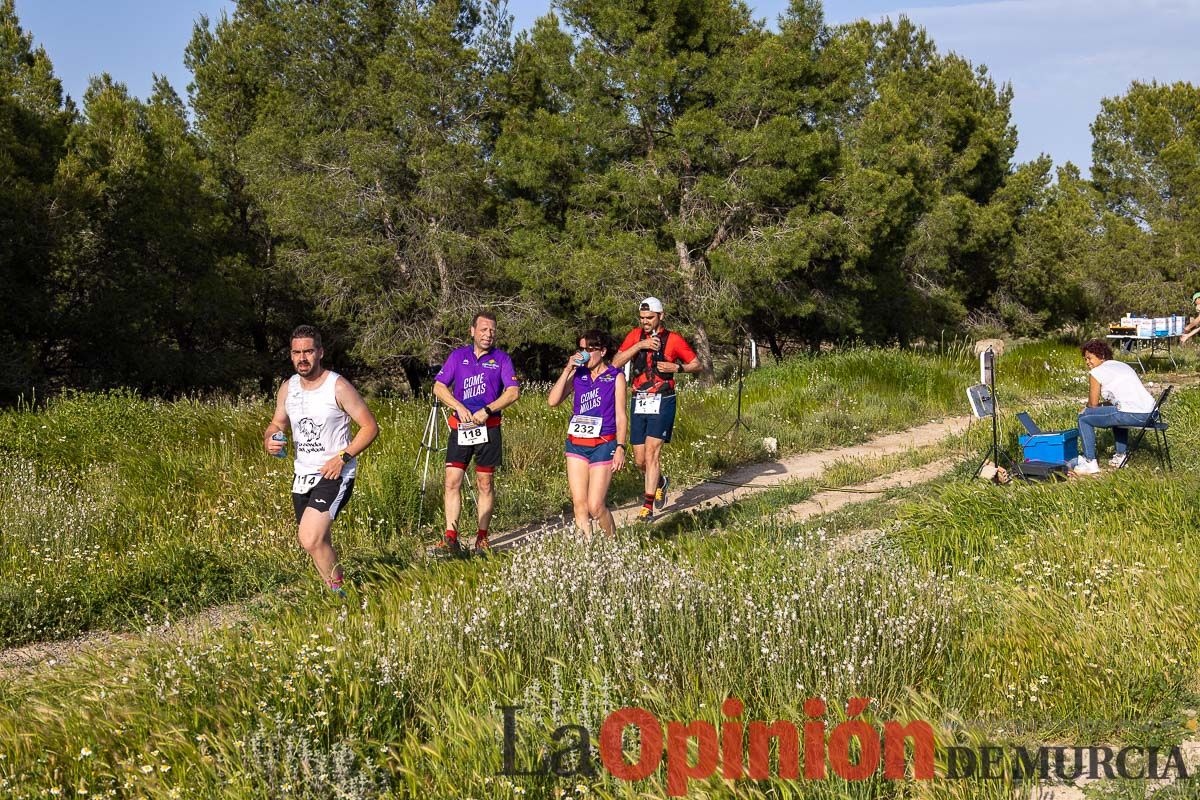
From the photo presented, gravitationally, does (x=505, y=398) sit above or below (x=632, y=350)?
below

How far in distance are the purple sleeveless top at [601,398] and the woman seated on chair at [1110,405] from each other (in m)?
4.48

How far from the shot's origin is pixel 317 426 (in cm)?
626

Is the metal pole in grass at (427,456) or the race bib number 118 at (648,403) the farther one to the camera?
the race bib number 118 at (648,403)

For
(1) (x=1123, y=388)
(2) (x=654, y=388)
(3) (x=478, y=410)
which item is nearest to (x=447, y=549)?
(3) (x=478, y=410)

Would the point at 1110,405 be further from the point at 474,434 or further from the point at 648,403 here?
the point at 474,434

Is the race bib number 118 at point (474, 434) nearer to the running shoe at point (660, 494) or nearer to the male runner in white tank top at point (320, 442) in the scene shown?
the male runner in white tank top at point (320, 442)

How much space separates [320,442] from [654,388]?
3.52 metres

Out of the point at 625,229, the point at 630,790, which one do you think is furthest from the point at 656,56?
the point at 630,790

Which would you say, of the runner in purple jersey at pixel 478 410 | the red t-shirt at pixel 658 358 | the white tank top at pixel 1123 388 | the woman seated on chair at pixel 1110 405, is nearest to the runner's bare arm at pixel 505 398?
the runner in purple jersey at pixel 478 410

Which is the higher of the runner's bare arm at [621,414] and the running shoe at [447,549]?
the runner's bare arm at [621,414]

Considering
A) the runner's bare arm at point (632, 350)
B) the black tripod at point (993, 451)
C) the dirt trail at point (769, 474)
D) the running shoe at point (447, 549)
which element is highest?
the runner's bare arm at point (632, 350)

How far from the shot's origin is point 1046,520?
282 inches

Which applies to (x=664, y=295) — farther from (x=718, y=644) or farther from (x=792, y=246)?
(x=718, y=644)

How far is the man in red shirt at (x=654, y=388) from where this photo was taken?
8.82 meters
